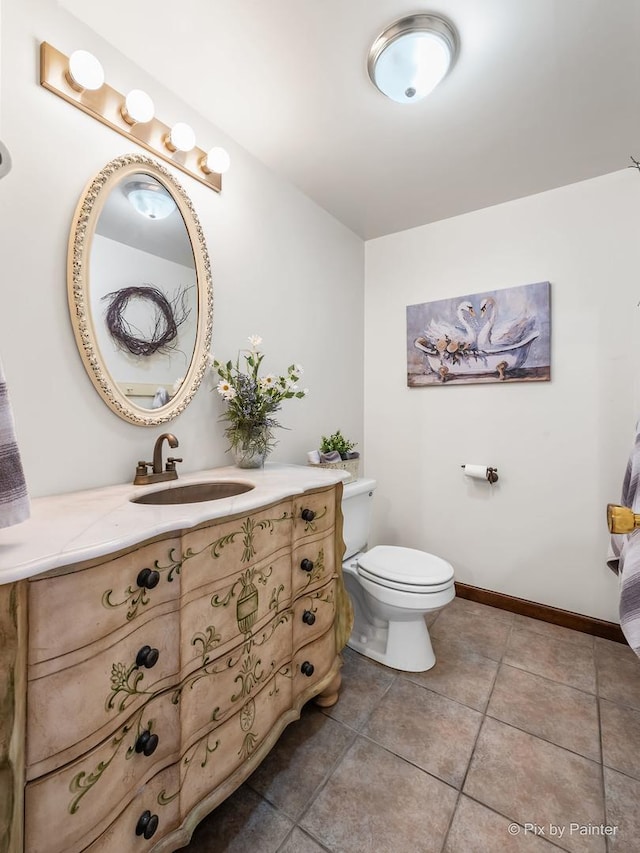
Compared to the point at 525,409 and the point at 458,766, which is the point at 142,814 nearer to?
the point at 458,766

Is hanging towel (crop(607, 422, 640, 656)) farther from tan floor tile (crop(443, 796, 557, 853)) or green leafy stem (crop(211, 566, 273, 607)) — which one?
green leafy stem (crop(211, 566, 273, 607))

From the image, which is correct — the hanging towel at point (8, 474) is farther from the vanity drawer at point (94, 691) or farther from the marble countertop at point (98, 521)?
the vanity drawer at point (94, 691)

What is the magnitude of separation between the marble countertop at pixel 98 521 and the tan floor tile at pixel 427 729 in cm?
97

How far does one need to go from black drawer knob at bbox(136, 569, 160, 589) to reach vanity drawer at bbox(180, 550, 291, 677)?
0.41 ft

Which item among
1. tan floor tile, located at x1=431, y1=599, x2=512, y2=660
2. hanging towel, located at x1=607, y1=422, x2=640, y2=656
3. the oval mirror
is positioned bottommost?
tan floor tile, located at x1=431, y1=599, x2=512, y2=660

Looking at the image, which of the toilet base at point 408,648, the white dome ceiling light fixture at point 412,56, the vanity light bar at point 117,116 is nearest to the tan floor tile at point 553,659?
the toilet base at point 408,648

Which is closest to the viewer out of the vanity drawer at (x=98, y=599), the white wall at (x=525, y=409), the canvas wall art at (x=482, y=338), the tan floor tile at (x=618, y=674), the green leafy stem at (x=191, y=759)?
the vanity drawer at (x=98, y=599)

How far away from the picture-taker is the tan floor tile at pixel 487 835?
1.05 m

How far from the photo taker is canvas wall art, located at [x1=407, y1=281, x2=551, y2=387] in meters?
2.17

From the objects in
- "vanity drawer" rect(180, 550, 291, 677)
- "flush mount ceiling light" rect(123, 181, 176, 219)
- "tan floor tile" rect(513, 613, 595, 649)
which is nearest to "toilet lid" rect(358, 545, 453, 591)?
"vanity drawer" rect(180, 550, 291, 677)

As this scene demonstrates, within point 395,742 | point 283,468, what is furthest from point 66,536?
point 395,742

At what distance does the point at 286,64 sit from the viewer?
4.50 ft

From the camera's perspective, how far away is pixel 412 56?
130 cm

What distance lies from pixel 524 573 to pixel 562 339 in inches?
54.1
